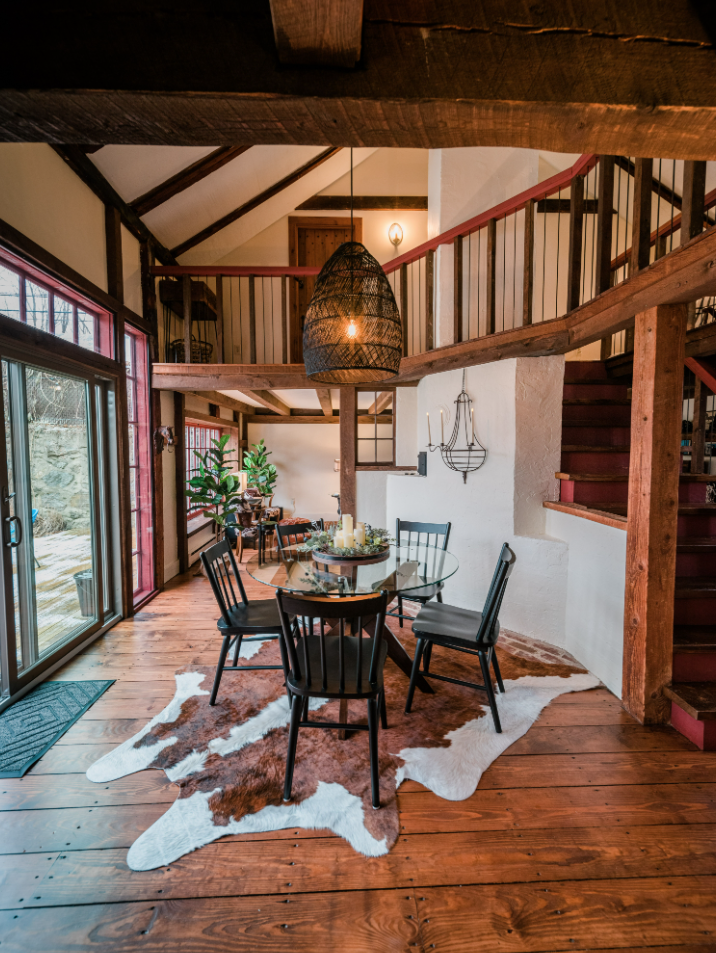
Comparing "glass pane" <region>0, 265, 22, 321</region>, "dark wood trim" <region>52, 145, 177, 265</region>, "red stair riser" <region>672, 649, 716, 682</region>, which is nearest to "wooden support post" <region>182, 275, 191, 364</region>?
"dark wood trim" <region>52, 145, 177, 265</region>

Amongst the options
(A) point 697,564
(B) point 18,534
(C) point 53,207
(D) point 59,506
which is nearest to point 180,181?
(C) point 53,207

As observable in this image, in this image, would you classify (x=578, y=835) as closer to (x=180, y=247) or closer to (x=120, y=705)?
(x=120, y=705)

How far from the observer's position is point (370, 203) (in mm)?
6605

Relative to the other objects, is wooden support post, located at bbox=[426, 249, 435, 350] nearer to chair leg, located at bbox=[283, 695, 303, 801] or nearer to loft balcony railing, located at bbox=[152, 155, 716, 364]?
loft balcony railing, located at bbox=[152, 155, 716, 364]

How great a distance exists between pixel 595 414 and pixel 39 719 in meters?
4.42

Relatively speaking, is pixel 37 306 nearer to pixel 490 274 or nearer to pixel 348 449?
pixel 348 449

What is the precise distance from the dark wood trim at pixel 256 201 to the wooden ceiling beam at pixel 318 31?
5317 mm

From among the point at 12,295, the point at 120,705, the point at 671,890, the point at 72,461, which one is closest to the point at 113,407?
the point at 72,461

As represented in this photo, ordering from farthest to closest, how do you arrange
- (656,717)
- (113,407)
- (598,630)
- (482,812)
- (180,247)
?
(180,247)
(113,407)
(598,630)
(656,717)
(482,812)

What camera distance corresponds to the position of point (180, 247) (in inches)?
212

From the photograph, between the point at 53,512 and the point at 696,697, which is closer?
the point at 696,697

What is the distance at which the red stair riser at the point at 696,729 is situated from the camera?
86.5 inches

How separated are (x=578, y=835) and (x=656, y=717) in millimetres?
1012

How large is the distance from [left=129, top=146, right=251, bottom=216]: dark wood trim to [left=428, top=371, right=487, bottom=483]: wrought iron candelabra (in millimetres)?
3155
